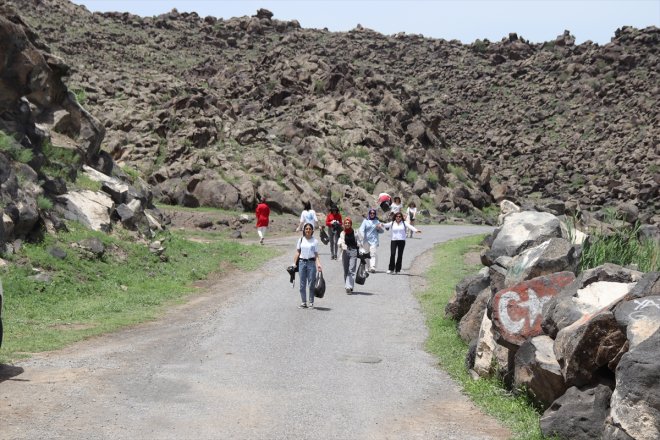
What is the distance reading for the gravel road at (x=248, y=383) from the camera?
737cm

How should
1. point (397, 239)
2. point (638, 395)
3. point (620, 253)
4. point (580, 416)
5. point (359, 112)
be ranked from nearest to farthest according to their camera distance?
point (638, 395) < point (580, 416) < point (620, 253) < point (397, 239) < point (359, 112)

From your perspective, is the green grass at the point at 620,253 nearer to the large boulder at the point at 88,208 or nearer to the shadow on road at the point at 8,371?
the shadow on road at the point at 8,371

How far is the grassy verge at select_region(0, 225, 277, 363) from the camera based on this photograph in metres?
12.6

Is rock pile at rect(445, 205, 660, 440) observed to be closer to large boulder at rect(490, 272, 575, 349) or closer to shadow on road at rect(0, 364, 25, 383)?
large boulder at rect(490, 272, 575, 349)

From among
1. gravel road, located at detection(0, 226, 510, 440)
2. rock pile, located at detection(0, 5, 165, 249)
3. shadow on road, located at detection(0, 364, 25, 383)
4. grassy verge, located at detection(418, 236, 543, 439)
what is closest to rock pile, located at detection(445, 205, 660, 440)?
grassy verge, located at detection(418, 236, 543, 439)

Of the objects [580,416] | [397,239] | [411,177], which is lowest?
[580,416]

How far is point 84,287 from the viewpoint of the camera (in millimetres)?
16500

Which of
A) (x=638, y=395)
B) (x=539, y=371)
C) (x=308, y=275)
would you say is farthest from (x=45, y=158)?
(x=638, y=395)

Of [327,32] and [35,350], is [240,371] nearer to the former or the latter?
[35,350]

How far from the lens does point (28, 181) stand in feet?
64.9

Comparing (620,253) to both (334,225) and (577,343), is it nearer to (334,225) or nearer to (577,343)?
(577,343)

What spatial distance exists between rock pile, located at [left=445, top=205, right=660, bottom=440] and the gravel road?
76 cm

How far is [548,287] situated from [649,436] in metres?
3.59

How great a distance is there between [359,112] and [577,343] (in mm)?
52155
